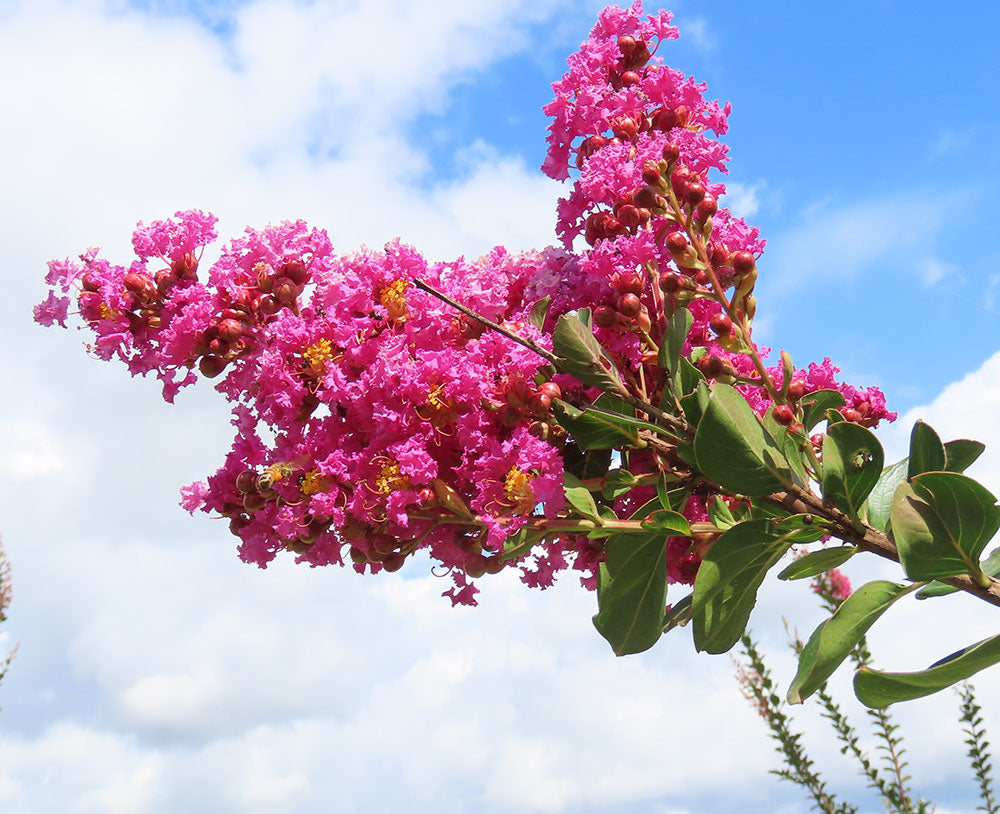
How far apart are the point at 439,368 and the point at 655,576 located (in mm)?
506

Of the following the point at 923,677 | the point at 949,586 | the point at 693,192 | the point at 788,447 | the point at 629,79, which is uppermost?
the point at 629,79

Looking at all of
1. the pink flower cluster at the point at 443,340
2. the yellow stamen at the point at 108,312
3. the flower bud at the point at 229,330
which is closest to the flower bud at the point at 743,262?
the pink flower cluster at the point at 443,340

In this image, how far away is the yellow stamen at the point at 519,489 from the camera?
154 cm

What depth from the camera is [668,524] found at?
1551 mm

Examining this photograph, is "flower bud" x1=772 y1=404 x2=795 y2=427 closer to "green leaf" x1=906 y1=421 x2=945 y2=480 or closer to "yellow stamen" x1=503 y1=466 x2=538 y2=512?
"green leaf" x1=906 y1=421 x2=945 y2=480

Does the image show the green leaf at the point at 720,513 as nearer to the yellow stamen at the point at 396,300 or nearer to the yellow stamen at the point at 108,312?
the yellow stamen at the point at 396,300

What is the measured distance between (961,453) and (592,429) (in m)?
0.65

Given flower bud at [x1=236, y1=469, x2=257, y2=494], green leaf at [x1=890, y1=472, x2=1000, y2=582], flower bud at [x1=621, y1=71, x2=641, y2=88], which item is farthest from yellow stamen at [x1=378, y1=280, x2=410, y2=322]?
green leaf at [x1=890, y1=472, x2=1000, y2=582]

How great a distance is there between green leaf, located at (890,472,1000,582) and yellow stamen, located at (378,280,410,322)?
860mm

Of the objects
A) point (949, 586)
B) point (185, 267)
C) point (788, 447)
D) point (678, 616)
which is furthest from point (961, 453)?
point (185, 267)

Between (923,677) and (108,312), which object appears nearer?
(923,677)

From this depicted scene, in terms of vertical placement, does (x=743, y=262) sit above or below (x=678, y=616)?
above

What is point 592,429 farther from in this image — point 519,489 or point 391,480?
point 391,480

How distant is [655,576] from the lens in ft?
5.34
